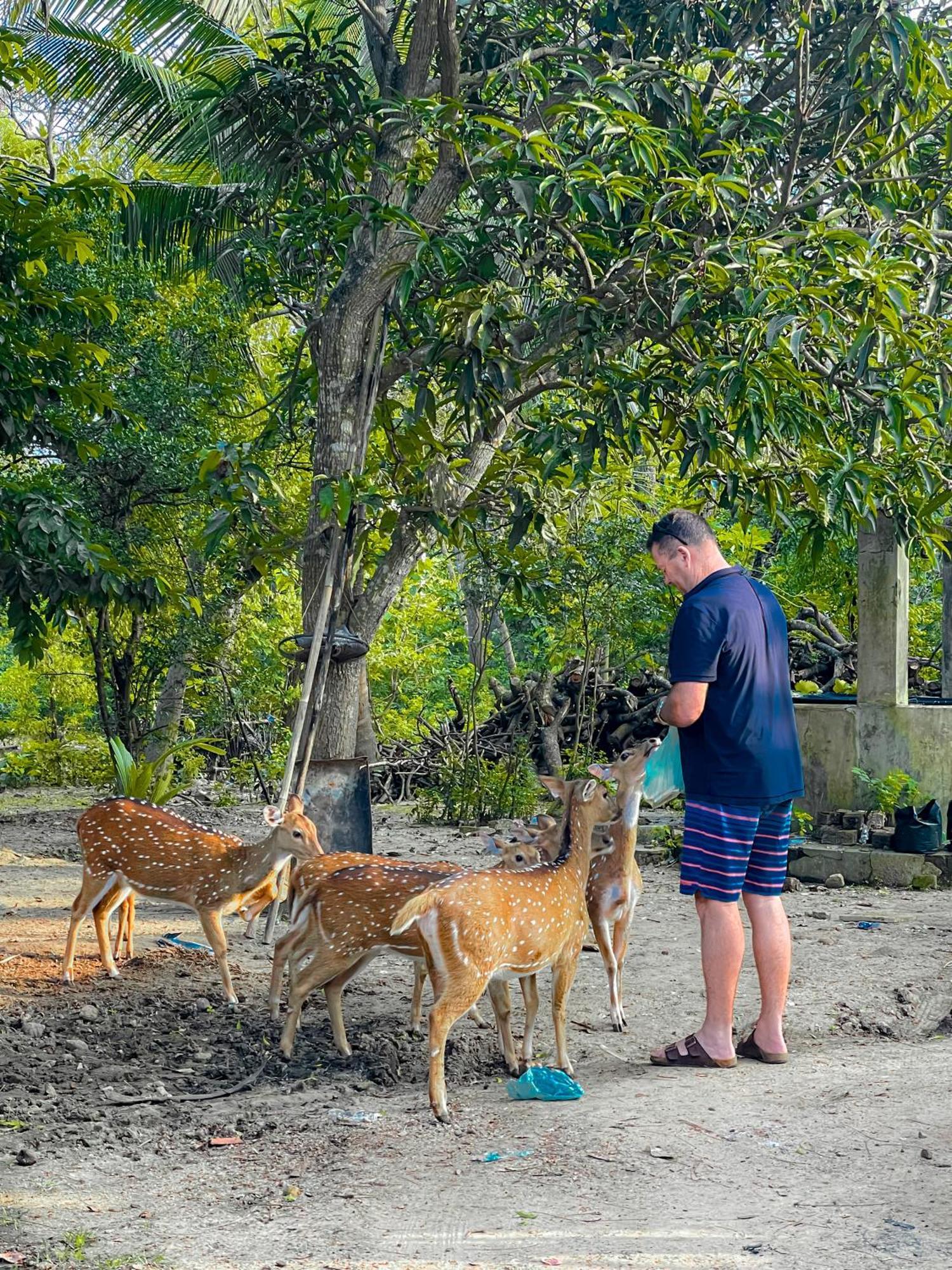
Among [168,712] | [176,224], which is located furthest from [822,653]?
[176,224]

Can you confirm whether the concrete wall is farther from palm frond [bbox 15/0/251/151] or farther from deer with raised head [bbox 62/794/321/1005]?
palm frond [bbox 15/0/251/151]

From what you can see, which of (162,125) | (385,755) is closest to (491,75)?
(162,125)

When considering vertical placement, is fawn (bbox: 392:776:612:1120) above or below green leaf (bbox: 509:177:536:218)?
below

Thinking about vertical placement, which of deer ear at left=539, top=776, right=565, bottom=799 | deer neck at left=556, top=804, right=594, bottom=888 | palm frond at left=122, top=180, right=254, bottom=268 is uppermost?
palm frond at left=122, top=180, right=254, bottom=268

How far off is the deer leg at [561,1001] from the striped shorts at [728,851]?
0.57 meters

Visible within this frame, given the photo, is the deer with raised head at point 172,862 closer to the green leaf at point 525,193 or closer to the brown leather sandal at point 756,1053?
the brown leather sandal at point 756,1053

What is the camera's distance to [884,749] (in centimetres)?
1131

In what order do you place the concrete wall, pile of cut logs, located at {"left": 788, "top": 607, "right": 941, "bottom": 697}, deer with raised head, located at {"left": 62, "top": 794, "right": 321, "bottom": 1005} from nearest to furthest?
deer with raised head, located at {"left": 62, "top": 794, "right": 321, "bottom": 1005} < the concrete wall < pile of cut logs, located at {"left": 788, "top": 607, "right": 941, "bottom": 697}

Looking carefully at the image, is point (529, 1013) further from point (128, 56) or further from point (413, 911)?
point (128, 56)

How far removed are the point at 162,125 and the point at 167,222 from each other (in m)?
1.00

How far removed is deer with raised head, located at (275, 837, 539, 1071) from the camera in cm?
556

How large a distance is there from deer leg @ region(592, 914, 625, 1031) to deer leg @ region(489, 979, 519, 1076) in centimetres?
79

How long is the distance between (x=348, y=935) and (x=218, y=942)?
1.27 m

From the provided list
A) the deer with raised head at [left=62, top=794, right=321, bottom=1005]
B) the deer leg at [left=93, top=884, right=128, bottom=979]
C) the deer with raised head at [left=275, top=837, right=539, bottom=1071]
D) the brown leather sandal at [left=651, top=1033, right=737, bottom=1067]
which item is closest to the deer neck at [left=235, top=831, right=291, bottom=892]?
the deer with raised head at [left=62, top=794, right=321, bottom=1005]
